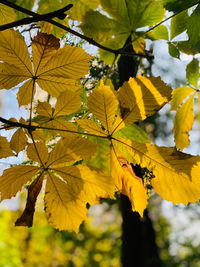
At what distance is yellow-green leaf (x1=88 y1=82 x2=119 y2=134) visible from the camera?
450 millimetres

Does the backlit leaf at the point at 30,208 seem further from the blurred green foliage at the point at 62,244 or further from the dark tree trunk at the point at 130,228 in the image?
the blurred green foliage at the point at 62,244

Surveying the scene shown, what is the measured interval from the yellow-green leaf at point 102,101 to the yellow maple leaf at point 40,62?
68 millimetres

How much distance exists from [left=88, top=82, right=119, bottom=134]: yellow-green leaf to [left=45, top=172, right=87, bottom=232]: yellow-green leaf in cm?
17

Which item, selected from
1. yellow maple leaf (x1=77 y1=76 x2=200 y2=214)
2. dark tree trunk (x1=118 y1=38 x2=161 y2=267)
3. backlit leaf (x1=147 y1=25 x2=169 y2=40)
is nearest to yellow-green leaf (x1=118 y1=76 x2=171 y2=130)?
yellow maple leaf (x1=77 y1=76 x2=200 y2=214)

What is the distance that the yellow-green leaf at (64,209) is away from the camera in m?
0.47

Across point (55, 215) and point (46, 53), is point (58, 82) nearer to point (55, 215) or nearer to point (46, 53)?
point (46, 53)

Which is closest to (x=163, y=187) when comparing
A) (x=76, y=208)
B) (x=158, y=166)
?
(x=158, y=166)

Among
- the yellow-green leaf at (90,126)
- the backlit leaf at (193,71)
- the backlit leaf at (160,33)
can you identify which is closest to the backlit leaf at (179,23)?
the backlit leaf at (160,33)

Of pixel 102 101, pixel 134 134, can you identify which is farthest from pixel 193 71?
pixel 102 101

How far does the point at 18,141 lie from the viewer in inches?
23.4

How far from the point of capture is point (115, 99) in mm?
457

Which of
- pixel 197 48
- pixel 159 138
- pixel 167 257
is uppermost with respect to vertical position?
pixel 159 138

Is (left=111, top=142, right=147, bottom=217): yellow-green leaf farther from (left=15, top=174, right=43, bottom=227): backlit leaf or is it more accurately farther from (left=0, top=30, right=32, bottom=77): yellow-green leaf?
(left=0, top=30, right=32, bottom=77): yellow-green leaf

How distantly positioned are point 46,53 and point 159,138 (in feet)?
15.1
